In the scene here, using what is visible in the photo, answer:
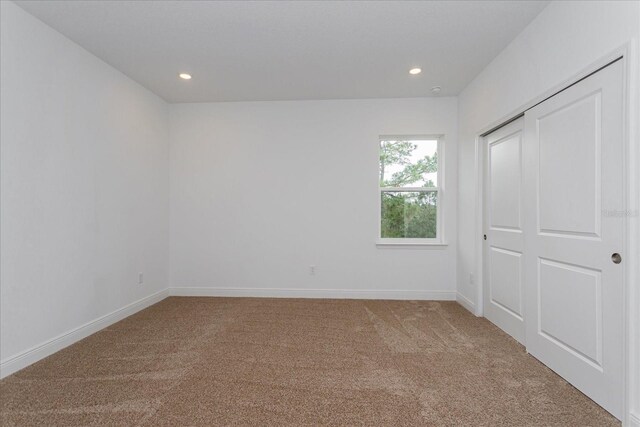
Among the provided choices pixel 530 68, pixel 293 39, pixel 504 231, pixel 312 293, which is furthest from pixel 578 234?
pixel 312 293

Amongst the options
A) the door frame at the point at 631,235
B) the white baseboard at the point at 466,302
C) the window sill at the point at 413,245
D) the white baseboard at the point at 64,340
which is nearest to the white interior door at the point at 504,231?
the white baseboard at the point at 466,302

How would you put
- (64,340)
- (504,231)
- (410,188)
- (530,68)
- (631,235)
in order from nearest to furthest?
(631,235)
(530,68)
(64,340)
(504,231)
(410,188)

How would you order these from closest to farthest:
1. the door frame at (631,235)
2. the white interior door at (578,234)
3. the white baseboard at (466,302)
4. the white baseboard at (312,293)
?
the door frame at (631,235) → the white interior door at (578,234) → the white baseboard at (466,302) → the white baseboard at (312,293)

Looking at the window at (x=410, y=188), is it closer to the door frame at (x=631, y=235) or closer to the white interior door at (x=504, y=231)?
the white interior door at (x=504, y=231)

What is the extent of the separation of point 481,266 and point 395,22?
2603mm

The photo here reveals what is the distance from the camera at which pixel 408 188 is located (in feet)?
13.3

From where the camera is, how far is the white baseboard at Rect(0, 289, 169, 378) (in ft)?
6.82

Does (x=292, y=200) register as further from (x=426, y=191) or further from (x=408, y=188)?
(x=426, y=191)

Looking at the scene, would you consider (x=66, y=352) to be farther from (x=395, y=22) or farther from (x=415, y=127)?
(x=415, y=127)

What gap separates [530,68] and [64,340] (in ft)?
14.6

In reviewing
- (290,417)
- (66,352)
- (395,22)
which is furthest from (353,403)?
(395,22)

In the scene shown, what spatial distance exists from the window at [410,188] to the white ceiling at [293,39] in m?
0.80

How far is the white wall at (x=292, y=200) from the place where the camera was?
3.93 meters

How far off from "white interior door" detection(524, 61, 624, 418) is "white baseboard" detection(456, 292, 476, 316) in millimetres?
913
